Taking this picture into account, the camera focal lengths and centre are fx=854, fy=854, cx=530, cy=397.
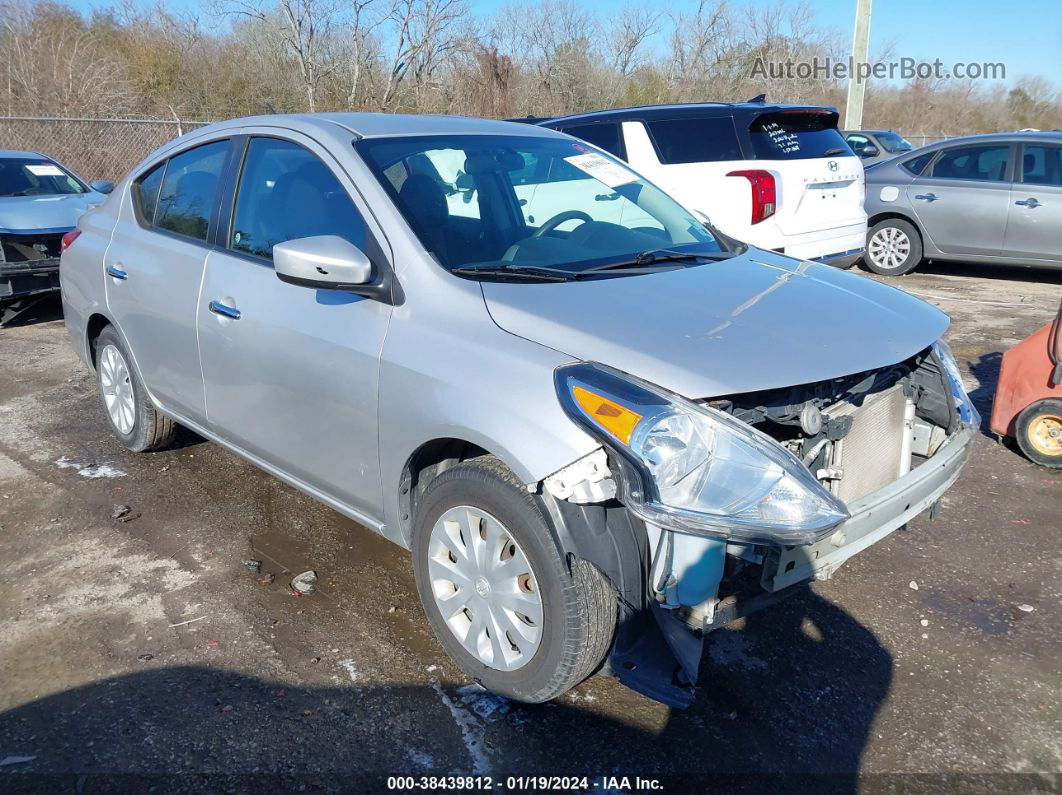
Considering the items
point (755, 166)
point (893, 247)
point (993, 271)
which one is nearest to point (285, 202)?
point (755, 166)

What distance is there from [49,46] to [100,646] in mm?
24224

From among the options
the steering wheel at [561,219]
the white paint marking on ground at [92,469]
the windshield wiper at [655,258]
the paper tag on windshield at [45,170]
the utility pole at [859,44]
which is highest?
the utility pole at [859,44]

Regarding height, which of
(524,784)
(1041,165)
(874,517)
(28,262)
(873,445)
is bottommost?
(524,784)

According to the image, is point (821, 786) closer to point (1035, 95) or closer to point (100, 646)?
point (100, 646)

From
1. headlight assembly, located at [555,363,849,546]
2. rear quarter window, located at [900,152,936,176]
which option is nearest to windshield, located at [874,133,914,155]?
rear quarter window, located at [900,152,936,176]

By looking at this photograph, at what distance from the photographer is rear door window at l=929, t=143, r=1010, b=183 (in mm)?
9508

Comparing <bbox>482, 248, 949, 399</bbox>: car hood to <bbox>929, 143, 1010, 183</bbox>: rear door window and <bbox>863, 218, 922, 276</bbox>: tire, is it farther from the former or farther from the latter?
<bbox>863, 218, 922, 276</bbox>: tire

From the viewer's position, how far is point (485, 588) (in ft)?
8.98

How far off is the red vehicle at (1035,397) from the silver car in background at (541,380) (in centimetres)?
180

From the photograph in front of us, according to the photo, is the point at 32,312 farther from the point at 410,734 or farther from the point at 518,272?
the point at 410,734

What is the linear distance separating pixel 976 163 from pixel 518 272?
28.7 feet

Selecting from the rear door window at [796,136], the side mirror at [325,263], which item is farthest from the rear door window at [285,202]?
the rear door window at [796,136]

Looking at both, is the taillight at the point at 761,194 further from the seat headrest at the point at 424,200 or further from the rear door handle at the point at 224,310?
the rear door handle at the point at 224,310

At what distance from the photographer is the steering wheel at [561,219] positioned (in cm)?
338
